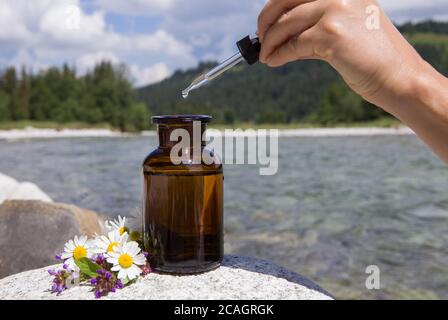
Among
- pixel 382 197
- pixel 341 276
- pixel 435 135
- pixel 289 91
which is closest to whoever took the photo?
pixel 435 135

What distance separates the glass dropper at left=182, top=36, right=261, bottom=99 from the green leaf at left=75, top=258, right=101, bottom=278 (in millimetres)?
565

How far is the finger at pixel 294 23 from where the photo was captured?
3.97 feet

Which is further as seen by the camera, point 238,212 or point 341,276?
point 238,212

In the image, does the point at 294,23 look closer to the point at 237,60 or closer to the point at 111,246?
the point at 237,60

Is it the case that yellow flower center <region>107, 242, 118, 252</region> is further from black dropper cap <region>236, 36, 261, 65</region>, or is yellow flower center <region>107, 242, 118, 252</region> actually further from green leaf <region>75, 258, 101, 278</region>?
black dropper cap <region>236, 36, 261, 65</region>

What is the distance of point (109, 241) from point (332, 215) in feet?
20.5

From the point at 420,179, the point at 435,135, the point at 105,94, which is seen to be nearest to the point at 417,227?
the point at 420,179

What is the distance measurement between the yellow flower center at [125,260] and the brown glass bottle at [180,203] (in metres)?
0.08

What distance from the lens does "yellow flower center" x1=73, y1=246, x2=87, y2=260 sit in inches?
61.7

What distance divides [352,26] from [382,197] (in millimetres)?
8381

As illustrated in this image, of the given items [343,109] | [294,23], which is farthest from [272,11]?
[343,109]
